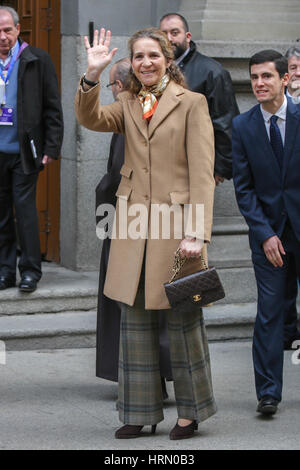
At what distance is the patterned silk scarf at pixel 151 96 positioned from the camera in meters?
5.37

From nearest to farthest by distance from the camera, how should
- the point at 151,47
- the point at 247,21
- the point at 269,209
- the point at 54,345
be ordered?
the point at 151,47
the point at 269,209
the point at 54,345
the point at 247,21

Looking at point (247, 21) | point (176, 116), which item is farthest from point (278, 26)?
point (176, 116)

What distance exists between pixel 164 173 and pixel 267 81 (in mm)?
912

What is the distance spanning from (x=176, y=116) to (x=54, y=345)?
2.67m

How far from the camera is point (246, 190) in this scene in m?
6.02

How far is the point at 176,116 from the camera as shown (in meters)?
5.35

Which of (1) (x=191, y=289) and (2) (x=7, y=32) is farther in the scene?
(2) (x=7, y=32)

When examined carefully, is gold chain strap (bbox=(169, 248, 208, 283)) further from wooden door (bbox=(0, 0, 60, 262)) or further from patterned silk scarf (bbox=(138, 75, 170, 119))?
wooden door (bbox=(0, 0, 60, 262))

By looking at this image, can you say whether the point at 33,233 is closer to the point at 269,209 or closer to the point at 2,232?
the point at 2,232

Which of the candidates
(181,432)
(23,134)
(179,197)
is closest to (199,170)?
(179,197)

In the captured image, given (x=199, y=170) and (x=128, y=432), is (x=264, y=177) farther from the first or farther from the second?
(x=128, y=432)

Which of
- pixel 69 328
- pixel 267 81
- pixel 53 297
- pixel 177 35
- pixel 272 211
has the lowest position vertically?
pixel 69 328

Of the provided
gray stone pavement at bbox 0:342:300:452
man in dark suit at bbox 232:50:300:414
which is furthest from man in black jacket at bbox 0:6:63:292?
man in dark suit at bbox 232:50:300:414

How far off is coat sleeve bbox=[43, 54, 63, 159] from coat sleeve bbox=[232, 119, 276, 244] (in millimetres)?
2168
